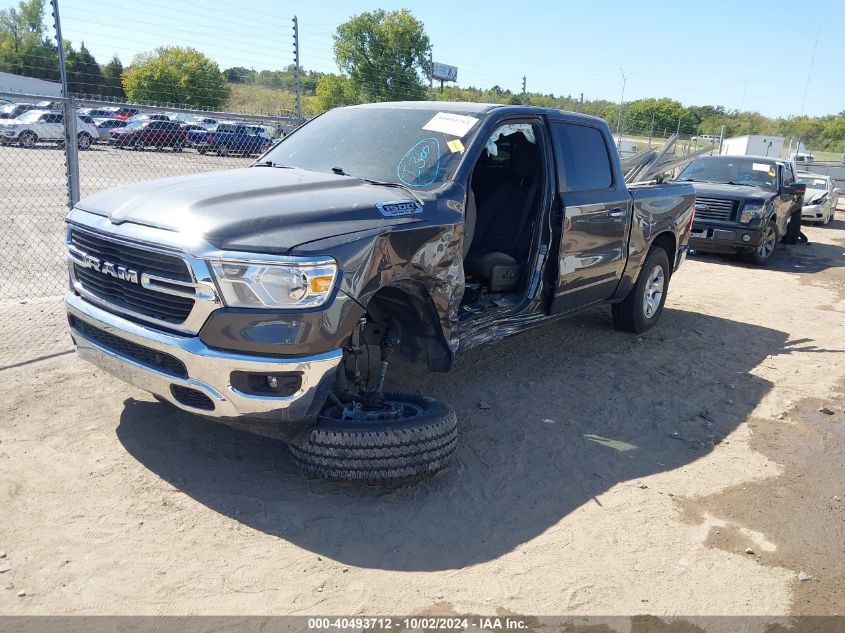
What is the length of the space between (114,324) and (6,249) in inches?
261

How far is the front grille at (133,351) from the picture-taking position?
130 inches

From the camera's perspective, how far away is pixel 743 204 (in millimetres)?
11445

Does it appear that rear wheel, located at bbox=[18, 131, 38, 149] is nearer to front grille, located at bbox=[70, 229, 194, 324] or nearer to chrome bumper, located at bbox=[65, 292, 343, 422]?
front grille, located at bbox=[70, 229, 194, 324]

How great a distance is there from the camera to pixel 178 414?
172 inches

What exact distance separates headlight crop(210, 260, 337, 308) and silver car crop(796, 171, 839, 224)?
18.3 metres

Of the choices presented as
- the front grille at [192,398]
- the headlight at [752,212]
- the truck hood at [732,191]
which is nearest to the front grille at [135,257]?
the front grille at [192,398]

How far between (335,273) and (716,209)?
10.1 m

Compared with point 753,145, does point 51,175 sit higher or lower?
lower

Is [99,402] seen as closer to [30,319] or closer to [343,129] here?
[30,319]

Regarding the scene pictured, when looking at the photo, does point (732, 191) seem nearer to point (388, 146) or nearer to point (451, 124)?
point (451, 124)

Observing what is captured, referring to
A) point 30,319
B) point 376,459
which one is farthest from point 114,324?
point 30,319

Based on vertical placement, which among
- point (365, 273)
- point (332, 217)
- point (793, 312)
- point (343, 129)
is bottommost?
point (793, 312)

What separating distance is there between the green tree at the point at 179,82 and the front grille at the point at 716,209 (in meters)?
14.0

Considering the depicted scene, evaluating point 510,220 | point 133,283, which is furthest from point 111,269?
point 510,220
